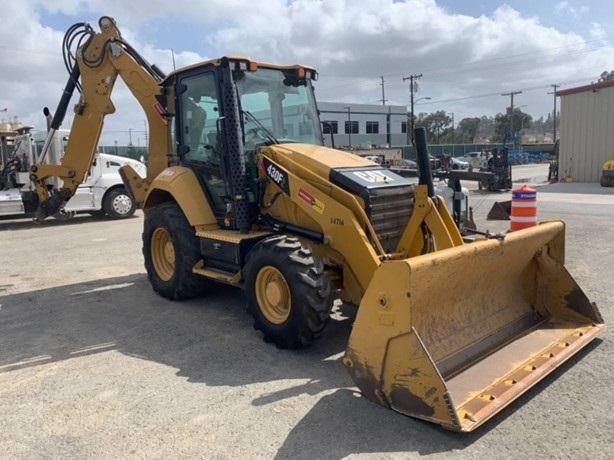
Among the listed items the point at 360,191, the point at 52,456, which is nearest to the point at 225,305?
the point at 360,191

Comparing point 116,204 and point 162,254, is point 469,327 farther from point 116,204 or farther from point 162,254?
point 116,204

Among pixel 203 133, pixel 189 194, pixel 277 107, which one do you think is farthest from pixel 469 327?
pixel 203 133

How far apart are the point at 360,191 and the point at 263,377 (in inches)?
76.3

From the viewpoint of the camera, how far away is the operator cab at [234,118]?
5645 mm

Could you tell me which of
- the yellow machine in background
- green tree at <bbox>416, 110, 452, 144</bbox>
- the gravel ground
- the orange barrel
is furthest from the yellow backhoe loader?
green tree at <bbox>416, 110, 452, 144</bbox>

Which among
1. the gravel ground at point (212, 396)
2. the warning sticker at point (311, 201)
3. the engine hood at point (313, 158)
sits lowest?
the gravel ground at point (212, 396)

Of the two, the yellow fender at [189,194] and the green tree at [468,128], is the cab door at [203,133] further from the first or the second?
the green tree at [468,128]

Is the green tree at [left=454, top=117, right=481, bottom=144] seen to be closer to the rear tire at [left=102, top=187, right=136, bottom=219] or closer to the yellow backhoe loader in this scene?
the rear tire at [left=102, top=187, right=136, bottom=219]

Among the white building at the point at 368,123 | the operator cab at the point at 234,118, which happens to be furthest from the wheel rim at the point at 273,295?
the white building at the point at 368,123

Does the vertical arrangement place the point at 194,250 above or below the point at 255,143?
below

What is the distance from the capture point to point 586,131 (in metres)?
24.7

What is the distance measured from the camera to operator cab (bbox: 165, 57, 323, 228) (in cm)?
564

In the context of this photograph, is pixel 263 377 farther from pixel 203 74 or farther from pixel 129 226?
pixel 129 226

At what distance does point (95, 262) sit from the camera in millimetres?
9578
